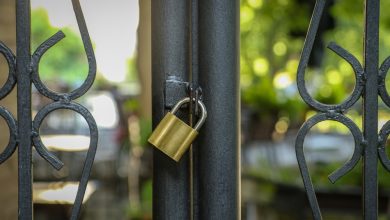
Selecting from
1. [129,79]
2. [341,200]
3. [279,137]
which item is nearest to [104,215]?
[341,200]

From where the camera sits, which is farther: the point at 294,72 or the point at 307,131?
the point at 294,72

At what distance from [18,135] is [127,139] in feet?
17.7

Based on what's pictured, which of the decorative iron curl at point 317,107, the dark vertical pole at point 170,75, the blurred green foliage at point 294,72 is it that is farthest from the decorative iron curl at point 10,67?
the blurred green foliage at point 294,72

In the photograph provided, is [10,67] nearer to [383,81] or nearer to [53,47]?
[53,47]

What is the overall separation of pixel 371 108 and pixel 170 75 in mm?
378

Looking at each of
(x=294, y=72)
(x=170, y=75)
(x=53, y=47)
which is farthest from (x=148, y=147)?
(x=294, y=72)

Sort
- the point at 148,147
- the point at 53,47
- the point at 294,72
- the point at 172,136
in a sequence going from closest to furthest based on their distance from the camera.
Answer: the point at 172,136 → the point at 53,47 → the point at 148,147 → the point at 294,72

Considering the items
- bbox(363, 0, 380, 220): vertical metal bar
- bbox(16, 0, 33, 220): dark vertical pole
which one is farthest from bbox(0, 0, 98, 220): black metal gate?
bbox(363, 0, 380, 220): vertical metal bar

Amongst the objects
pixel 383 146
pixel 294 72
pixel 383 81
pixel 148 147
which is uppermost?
pixel 294 72

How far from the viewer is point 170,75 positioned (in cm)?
95

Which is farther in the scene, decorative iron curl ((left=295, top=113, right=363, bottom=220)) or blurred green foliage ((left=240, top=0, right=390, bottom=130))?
blurred green foliage ((left=240, top=0, right=390, bottom=130))

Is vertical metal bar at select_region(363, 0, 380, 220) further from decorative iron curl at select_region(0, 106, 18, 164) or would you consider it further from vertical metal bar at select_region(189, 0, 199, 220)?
decorative iron curl at select_region(0, 106, 18, 164)

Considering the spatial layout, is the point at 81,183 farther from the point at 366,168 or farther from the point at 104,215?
the point at 104,215

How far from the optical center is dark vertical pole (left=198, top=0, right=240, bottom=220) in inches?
37.0
